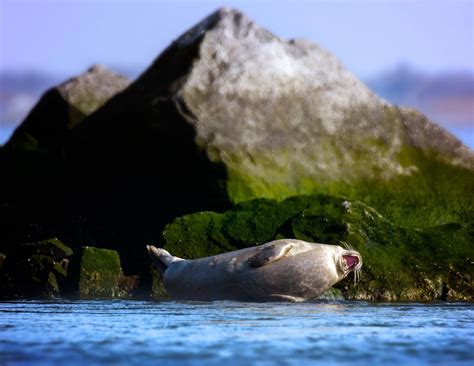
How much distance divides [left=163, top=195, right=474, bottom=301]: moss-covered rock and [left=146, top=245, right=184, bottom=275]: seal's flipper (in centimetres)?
82

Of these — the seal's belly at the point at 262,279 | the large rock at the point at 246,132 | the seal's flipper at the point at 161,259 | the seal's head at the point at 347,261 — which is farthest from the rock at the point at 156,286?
the large rock at the point at 246,132

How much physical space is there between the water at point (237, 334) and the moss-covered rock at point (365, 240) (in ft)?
7.21

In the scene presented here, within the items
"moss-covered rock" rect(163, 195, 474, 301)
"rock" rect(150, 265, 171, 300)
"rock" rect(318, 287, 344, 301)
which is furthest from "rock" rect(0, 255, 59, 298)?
"rock" rect(318, 287, 344, 301)

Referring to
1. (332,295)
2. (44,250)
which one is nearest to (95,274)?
(44,250)

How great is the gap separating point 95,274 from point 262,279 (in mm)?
3310

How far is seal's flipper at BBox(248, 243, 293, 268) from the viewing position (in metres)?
14.8

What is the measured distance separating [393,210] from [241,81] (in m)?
4.33

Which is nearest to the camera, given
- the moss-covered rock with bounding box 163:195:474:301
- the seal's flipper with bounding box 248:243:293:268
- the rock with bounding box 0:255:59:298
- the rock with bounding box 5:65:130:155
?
the seal's flipper with bounding box 248:243:293:268

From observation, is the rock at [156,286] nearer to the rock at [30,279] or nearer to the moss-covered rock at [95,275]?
the moss-covered rock at [95,275]

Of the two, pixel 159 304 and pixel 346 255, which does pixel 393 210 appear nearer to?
pixel 346 255

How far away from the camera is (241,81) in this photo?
22656 mm

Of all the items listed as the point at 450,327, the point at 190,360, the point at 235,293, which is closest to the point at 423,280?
the point at 235,293

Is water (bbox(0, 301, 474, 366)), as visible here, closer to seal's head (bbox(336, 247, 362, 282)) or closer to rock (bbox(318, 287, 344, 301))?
seal's head (bbox(336, 247, 362, 282))

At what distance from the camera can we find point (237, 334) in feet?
32.2
